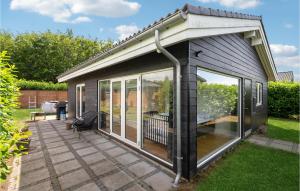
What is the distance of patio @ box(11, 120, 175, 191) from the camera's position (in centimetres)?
317

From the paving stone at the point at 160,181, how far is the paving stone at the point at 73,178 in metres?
1.23

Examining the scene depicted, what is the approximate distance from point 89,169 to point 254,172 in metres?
3.55

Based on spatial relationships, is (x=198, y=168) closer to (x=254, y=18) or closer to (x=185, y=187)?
(x=185, y=187)

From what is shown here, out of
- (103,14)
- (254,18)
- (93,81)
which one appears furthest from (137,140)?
(103,14)

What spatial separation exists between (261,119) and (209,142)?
5.71 metres

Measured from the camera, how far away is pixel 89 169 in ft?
12.4

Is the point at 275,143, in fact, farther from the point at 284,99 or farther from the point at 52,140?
the point at 52,140

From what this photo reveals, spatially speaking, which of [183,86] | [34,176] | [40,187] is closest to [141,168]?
[40,187]

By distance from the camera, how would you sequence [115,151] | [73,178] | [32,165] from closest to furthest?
[73,178] < [32,165] < [115,151]

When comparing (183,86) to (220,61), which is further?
(220,61)

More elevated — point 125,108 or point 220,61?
point 220,61

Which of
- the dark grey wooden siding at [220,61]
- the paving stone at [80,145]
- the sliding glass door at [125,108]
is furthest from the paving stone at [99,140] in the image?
the dark grey wooden siding at [220,61]

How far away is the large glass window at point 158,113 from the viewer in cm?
397

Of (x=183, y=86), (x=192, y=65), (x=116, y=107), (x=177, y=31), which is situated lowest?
(x=116, y=107)
